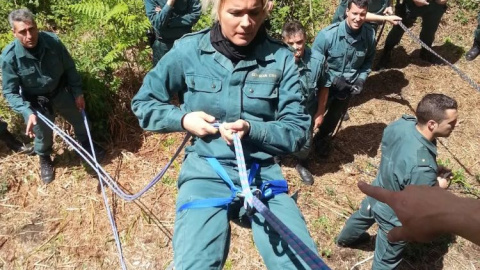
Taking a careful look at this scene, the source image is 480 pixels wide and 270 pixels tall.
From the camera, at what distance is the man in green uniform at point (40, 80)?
455cm

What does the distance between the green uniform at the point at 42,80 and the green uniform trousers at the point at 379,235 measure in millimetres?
4074

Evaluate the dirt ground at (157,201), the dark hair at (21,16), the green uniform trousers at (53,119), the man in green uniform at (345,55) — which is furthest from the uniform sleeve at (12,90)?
the man in green uniform at (345,55)

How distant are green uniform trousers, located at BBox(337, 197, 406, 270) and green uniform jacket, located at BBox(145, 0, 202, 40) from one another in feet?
12.2

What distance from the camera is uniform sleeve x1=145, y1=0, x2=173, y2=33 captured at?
17.5 ft

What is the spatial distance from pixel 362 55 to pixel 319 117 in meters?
1.05

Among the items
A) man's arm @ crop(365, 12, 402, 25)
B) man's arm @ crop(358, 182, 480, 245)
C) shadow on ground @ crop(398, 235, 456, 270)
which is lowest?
shadow on ground @ crop(398, 235, 456, 270)

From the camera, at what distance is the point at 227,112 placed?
2.39 meters

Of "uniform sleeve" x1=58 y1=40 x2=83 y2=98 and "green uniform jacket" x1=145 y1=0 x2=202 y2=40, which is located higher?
"green uniform jacket" x1=145 y1=0 x2=202 y2=40

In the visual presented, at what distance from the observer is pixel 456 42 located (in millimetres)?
8375

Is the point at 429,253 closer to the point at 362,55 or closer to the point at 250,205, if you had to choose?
the point at 362,55

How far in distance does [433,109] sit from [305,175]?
8.01 feet

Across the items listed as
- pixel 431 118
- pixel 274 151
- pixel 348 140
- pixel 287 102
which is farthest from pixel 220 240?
pixel 348 140

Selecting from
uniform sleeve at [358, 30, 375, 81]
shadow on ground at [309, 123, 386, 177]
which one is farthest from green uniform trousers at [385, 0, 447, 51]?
uniform sleeve at [358, 30, 375, 81]

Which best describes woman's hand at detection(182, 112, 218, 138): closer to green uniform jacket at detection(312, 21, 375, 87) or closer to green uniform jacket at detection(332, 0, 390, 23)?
green uniform jacket at detection(312, 21, 375, 87)
